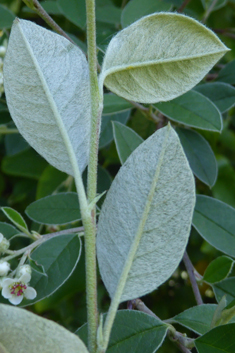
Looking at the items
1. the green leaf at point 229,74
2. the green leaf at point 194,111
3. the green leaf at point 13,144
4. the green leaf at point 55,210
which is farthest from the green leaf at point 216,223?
the green leaf at point 13,144

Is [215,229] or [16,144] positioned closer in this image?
[215,229]

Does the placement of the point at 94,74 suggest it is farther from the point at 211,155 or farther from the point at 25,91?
the point at 211,155

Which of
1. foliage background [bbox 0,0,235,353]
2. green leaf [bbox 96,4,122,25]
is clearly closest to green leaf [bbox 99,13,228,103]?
foliage background [bbox 0,0,235,353]

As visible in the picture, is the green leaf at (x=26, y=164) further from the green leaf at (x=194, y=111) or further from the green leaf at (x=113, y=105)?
the green leaf at (x=194, y=111)

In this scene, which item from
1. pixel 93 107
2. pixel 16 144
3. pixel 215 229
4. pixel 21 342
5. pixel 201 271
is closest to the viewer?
pixel 21 342

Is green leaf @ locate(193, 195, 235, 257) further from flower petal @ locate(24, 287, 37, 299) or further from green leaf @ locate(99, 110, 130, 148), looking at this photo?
flower petal @ locate(24, 287, 37, 299)

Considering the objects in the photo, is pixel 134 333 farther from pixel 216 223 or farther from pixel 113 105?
pixel 113 105

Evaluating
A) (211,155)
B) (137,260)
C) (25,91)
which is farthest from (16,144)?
(137,260)
